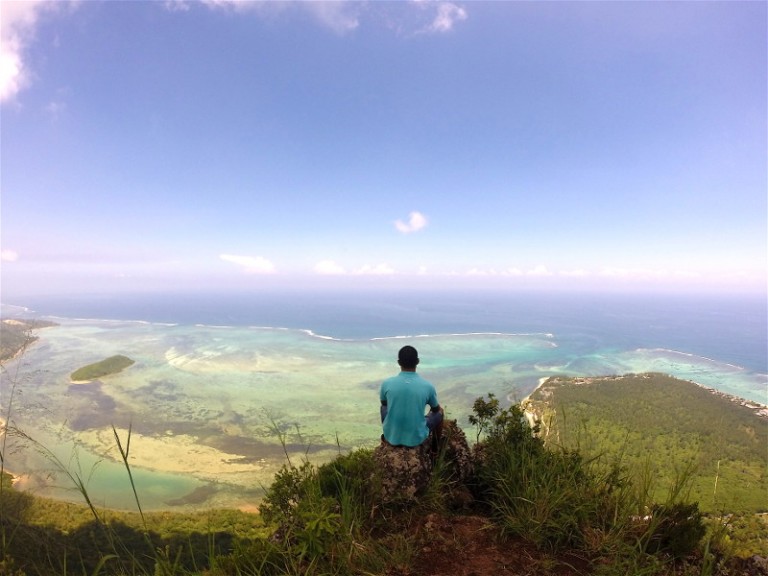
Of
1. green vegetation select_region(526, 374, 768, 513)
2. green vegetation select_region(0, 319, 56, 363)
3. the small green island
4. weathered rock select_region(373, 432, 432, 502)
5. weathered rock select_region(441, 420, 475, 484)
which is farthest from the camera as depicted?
the small green island

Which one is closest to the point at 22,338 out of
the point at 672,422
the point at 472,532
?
the point at 472,532

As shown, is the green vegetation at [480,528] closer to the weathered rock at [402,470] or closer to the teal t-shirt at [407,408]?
the weathered rock at [402,470]

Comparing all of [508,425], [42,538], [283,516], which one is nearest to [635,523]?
[508,425]

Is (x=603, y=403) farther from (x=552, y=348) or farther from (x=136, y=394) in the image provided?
(x=136, y=394)

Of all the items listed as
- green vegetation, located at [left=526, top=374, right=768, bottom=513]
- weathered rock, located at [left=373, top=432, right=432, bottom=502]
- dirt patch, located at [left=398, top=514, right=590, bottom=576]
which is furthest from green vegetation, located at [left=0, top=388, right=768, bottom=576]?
green vegetation, located at [left=526, top=374, right=768, bottom=513]

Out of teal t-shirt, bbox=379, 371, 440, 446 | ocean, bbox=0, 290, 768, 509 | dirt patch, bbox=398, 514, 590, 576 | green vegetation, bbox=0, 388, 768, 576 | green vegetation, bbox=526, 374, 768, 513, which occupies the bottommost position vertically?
ocean, bbox=0, 290, 768, 509

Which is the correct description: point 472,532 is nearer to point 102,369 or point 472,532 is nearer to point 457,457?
Result: point 457,457

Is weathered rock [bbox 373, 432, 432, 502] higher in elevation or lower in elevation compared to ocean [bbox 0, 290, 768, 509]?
higher

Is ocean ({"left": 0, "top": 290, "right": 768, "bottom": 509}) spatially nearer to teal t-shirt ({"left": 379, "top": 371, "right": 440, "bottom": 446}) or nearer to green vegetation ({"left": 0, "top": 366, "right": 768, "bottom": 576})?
green vegetation ({"left": 0, "top": 366, "right": 768, "bottom": 576})
